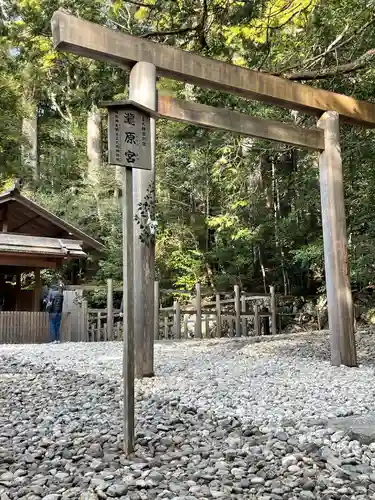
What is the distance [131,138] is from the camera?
3.32 m

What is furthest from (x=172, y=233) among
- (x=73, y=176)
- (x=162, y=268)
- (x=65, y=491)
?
(x=65, y=491)

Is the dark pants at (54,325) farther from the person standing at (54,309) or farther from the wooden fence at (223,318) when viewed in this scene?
the wooden fence at (223,318)

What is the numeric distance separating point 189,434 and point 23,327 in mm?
8138

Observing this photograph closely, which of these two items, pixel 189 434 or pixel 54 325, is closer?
pixel 189 434

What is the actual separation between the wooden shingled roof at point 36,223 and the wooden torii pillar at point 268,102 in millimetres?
6850

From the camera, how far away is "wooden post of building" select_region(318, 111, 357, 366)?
245 inches

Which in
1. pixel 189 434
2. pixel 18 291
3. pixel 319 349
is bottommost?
pixel 189 434

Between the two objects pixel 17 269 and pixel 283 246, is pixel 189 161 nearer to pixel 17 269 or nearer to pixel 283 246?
pixel 283 246

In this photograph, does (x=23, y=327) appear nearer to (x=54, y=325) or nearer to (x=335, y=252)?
(x=54, y=325)

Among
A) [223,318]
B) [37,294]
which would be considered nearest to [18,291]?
[37,294]

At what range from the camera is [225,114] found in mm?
5855

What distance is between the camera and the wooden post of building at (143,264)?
5117mm

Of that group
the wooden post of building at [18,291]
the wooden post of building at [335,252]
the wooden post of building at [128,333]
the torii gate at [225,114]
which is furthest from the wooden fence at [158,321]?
the wooden post of building at [128,333]

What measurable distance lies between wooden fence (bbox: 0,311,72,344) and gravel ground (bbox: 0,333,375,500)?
469 centimetres
